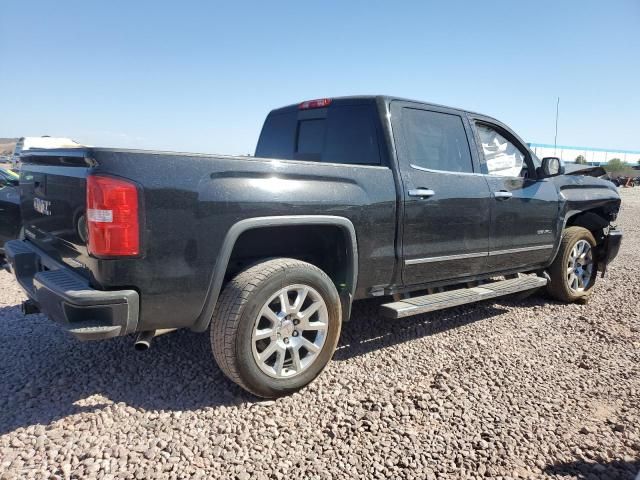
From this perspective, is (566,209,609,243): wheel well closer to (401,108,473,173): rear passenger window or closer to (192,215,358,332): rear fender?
(401,108,473,173): rear passenger window

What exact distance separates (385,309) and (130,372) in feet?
6.03

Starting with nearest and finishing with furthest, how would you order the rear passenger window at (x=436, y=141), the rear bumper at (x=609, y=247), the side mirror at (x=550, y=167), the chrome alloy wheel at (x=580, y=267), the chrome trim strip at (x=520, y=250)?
1. the rear passenger window at (x=436, y=141)
2. the chrome trim strip at (x=520, y=250)
3. the side mirror at (x=550, y=167)
4. the chrome alloy wheel at (x=580, y=267)
5. the rear bumper at (x=609, y=247)

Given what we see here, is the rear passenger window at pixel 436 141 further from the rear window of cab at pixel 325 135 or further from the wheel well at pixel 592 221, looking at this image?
the wheel well at pixel 592 221

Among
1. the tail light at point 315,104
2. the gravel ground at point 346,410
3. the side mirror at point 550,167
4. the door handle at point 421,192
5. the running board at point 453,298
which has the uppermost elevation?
the tail light at point 315,104

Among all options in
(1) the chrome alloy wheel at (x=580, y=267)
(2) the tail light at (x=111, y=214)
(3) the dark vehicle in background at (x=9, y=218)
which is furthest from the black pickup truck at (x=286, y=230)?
(3) the dark vehicle in background at (x=9, y=218)

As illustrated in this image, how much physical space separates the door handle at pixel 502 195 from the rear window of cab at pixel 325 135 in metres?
1.30

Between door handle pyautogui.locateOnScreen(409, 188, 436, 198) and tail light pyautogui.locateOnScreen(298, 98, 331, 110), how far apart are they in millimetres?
1127

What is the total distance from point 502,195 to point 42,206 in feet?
12.0

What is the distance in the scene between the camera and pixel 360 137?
3.69 m

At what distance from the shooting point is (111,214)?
2314mm

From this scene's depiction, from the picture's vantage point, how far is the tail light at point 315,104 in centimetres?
401

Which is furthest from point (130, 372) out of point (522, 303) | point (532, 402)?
point (522, 303)

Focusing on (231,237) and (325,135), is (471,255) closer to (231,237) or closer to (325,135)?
(325,135)

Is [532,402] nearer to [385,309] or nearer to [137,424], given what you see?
[385,309]
